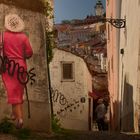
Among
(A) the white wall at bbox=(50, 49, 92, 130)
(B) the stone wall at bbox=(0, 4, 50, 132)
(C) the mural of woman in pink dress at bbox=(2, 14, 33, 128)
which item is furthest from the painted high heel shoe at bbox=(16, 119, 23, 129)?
(A) the white wall at bbox=(50, 49, 92, 130)

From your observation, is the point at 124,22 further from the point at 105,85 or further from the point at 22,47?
the point at 105,85

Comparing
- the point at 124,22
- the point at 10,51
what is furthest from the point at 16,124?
the point at 124,22

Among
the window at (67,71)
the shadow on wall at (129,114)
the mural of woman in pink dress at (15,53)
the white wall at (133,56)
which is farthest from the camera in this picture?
→ the window at (67,71)

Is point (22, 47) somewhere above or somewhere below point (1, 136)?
above

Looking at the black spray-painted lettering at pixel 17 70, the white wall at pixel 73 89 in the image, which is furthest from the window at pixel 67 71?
the black spray-painted lettering at pixel 17 70

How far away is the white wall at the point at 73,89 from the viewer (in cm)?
3206

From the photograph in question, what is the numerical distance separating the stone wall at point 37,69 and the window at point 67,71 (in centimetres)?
1864

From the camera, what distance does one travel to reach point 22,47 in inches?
532

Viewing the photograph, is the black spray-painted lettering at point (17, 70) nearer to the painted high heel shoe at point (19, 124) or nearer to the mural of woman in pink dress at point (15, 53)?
the mural of woman in pink dress at point (15, 53)

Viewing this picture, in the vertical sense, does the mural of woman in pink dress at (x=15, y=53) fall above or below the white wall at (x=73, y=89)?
above

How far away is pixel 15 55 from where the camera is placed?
44.1 ft

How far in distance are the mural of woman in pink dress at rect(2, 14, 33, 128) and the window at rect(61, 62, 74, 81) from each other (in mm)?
18857

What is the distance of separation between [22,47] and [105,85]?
93.5 ft

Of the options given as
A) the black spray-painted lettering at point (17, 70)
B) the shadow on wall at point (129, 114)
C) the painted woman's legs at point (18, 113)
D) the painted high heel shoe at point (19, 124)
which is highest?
the black spray-painted lettering at point (17, 70)
